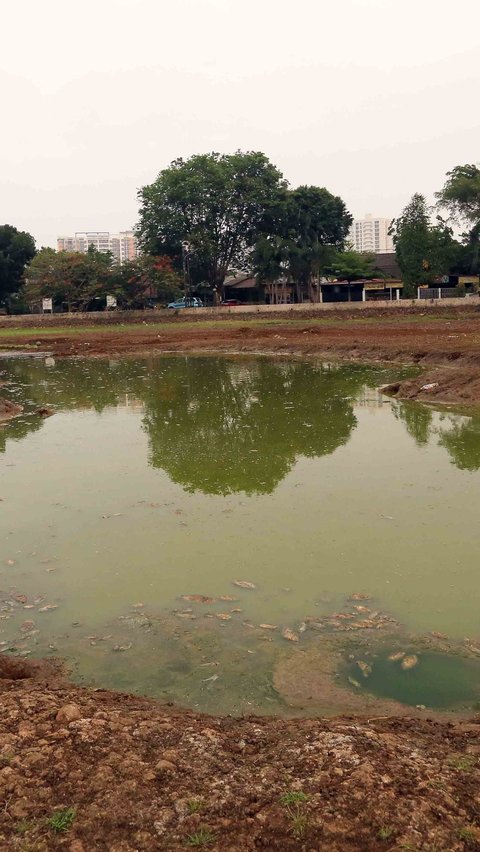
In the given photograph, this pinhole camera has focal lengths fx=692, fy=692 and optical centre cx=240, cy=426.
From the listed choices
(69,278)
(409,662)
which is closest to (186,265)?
(69,278)

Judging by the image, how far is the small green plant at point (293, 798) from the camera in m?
3.25

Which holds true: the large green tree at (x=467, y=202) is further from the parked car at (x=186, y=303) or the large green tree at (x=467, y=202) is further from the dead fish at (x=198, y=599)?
the dead fish at (x=198, y=599)

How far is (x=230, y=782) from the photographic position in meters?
3.45

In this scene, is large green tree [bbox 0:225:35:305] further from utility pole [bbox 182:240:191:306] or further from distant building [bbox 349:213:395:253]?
distant building [bbox 349:213:395:253]

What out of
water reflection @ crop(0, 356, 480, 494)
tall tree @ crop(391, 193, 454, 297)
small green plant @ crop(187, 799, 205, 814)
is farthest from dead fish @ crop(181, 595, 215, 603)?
tall tree @ crop(391, 193, 454, 297)

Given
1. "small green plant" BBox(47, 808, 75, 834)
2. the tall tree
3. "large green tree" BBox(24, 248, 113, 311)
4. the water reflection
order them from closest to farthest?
"small green plant" BBox(47, 808, 75, 834)
the water reflection
the tall tree
"large green tree" BBox(24, 248, 113, 311)

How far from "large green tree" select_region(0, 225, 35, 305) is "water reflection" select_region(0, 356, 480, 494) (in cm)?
3129

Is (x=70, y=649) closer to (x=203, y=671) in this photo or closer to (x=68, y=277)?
(x=203, y=671)

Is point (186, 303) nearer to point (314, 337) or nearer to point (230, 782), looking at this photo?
point (314, 337)

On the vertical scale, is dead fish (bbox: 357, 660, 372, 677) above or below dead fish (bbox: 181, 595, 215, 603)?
below

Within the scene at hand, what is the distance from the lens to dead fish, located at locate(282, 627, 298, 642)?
5359 millimetres

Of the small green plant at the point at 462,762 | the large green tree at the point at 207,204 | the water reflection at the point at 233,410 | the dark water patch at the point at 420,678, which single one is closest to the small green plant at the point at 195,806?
the small green plant at the point at 462,762

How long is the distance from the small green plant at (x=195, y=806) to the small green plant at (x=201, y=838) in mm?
116

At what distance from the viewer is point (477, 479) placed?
9.34 m
